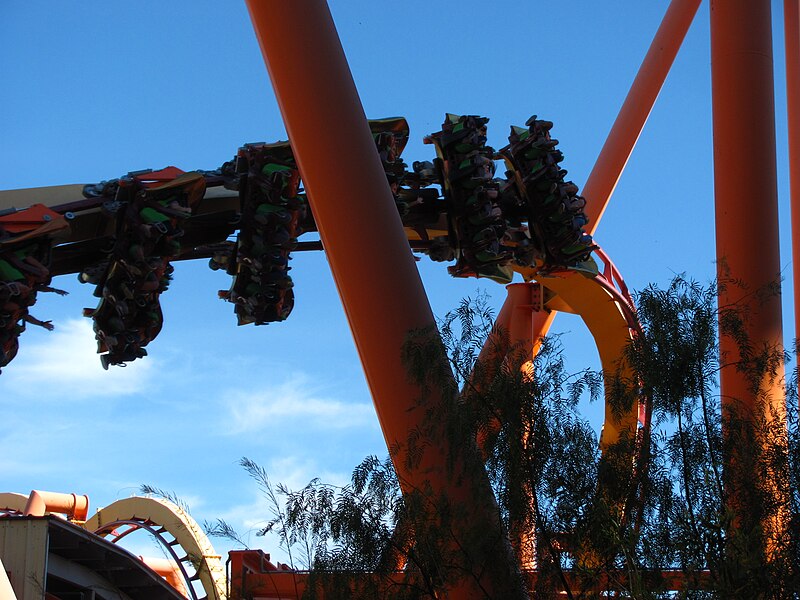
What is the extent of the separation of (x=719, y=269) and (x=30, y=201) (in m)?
4.57

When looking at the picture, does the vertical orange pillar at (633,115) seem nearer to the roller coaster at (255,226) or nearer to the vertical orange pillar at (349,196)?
the roller coaster at (255,226)

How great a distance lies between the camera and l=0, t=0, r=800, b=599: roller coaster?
7130mm

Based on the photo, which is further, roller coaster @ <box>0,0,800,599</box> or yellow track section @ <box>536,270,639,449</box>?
yellow track section @ <box>536,270,639,449</box>

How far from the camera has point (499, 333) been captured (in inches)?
272

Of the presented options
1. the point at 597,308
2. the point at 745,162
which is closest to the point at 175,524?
the point at 597,308

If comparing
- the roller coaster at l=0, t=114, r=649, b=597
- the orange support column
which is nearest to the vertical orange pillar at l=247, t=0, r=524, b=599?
the roller coaster at l=0, t=114, r=649, b=597

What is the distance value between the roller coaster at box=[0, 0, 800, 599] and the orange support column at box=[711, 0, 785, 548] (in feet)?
0.05

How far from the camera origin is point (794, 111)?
13234mm

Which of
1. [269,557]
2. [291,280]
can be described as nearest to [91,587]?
[269,557]

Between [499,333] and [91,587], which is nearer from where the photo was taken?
[499,333]

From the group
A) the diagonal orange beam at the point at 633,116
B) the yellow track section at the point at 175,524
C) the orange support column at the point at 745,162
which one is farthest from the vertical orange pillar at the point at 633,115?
the yellow track section at the point at 175,524

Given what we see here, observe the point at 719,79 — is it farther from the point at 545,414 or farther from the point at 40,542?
the point at 40,542

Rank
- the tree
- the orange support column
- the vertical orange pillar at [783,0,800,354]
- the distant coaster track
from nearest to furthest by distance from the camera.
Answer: the tree, the distant coaster track, the orange support column, the vertical orange pillar at [783,0,800,354]

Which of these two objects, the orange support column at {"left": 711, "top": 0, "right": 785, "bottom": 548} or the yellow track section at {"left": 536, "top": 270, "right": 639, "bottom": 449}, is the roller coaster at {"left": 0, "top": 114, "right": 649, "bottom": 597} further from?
the yellow track section at {"left": 536, "top": 270, "right": 639, "bottom": 449}
